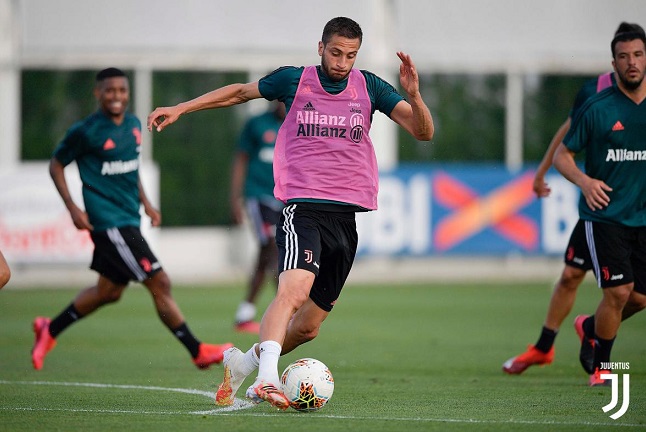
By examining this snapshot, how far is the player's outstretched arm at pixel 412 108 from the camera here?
7.46 meters

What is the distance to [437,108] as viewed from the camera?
81.2 feet

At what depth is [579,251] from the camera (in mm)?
9312

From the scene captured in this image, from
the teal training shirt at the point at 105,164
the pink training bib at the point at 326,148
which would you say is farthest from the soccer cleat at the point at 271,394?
the teal training shirt at the point at 105,164

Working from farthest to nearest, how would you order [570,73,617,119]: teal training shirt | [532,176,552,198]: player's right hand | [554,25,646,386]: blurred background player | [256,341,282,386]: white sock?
[532,176,552,198]: player's right hand, [570,73,617,119]: teal training shirt, [554,25,646,386]: blurred background player, [256,341,282,386]: white sock

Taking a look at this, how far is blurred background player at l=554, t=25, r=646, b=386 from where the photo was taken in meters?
8.84

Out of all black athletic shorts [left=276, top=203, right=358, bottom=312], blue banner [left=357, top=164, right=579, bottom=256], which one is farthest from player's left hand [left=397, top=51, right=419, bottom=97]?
blue banner [left=357, top=164, right=579, bottom=256]

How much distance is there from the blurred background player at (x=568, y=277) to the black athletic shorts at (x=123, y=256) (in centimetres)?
321

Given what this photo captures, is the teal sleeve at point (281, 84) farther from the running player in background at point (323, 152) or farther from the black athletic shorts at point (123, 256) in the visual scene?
the black athletic shorts at point (123, 256)

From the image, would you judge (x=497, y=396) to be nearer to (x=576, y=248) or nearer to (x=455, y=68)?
(x=576, y=248)

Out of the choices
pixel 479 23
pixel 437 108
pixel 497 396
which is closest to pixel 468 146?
pixel 437 108

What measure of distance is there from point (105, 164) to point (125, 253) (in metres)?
0.82

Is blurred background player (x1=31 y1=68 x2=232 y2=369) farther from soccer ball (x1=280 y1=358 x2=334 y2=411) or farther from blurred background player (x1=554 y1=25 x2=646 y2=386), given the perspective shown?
blurred background player (x1=554 y1=25 x2=646 y2=386)

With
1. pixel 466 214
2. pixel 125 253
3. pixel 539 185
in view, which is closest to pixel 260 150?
pixel 125 253

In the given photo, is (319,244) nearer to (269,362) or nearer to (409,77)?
(269,362)
